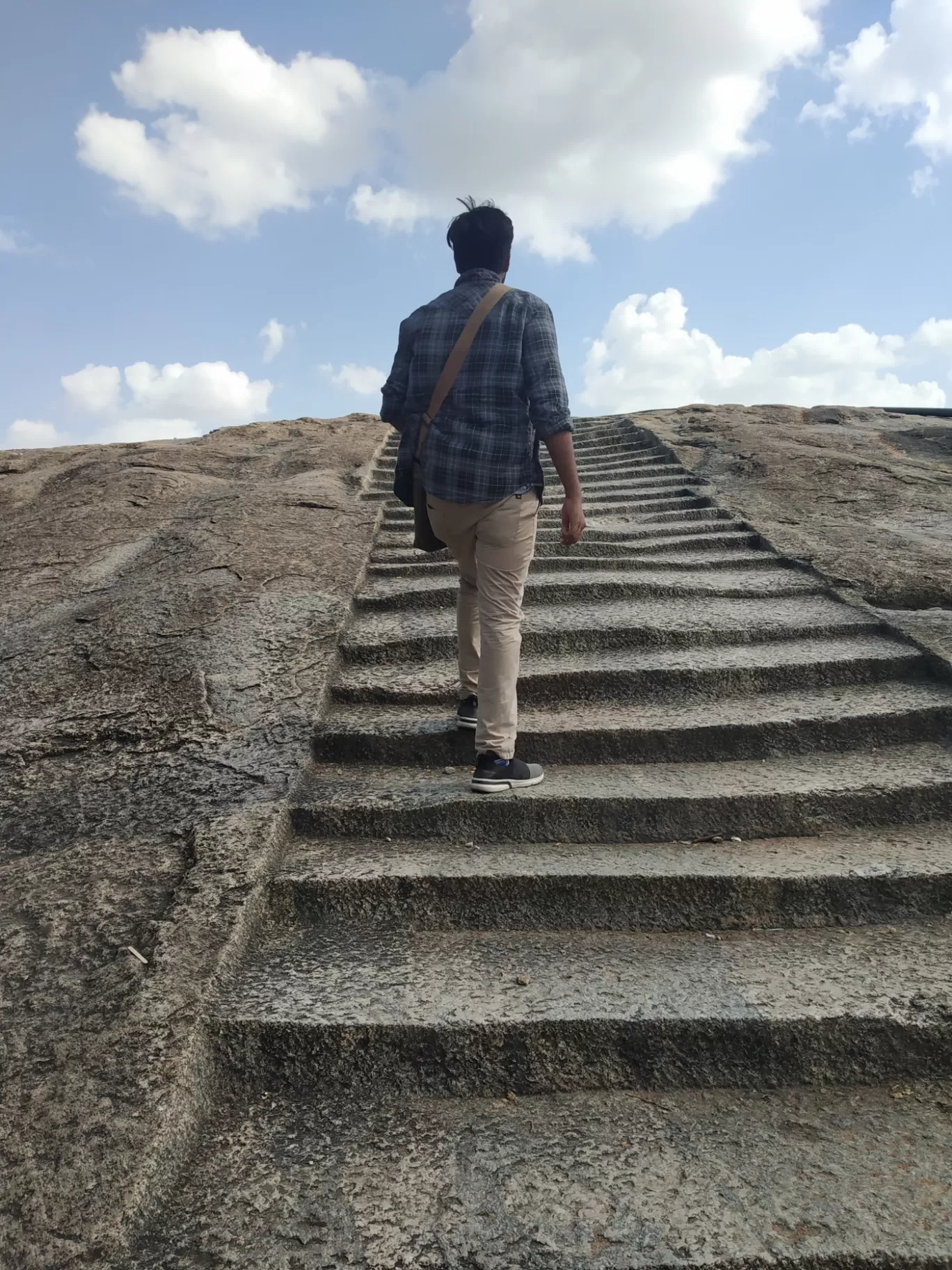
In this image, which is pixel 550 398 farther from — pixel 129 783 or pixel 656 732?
pixel 129 783

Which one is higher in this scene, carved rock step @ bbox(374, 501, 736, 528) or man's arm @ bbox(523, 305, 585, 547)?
man's arm @ bbox(523, 305, 585, 547)

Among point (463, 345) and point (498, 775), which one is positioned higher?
point (463, 345)

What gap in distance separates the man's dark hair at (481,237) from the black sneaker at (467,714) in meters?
1.65

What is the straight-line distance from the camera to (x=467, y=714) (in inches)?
137

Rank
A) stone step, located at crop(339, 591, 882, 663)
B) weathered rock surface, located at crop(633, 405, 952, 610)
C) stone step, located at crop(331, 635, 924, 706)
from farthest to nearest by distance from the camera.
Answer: weathered rock surface, located at crop(633, 405, 952, 610)
stone step, located at crop(339, 591, 882, 663)
stone step, located at crop(331, 635, 924, 706)

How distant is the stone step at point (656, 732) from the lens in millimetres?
3449

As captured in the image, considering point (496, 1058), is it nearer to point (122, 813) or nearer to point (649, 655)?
point (122, 813)

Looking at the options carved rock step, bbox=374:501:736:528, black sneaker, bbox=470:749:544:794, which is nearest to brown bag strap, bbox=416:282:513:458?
black sneaker, bbox=470:749:544:794

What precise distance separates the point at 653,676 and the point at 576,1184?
236 cm

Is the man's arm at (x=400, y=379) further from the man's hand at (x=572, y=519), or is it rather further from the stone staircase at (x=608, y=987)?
the stone staircase at (x=608, y=987)

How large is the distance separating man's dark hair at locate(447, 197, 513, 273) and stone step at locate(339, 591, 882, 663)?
178 centimetres

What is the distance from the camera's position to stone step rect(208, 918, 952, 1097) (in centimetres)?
213

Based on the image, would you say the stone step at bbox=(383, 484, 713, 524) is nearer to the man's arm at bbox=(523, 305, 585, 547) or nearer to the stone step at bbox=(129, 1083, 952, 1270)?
the man's arm at bbox=(523, 305, 585, 547)

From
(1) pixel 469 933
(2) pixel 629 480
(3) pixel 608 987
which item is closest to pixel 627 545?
(2) pixel 629 480
